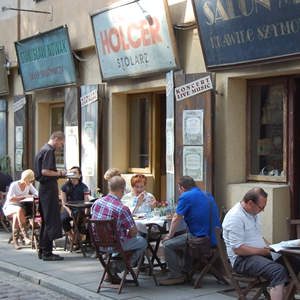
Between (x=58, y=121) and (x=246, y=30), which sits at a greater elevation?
(x=246, y=30)

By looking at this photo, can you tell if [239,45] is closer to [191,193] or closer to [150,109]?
[191,193]

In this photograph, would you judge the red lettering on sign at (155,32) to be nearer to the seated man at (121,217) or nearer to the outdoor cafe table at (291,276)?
the seated man at (121,217)

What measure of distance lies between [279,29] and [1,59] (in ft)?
28.1

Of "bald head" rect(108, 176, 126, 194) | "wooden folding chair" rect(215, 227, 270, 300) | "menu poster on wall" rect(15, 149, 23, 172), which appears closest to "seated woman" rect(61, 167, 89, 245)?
"bald head" rect(108, 176, 126, 194)

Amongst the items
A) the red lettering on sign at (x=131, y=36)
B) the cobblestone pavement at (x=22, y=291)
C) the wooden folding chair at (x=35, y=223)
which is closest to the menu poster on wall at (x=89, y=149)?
the red lettering on sign at (x=131, y=36)

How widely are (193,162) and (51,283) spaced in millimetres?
2658

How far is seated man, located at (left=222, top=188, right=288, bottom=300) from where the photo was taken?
5832 millimetres

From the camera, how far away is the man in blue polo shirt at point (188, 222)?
704cm

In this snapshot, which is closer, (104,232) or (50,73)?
(104,232)

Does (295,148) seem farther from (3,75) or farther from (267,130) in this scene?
(3,75)

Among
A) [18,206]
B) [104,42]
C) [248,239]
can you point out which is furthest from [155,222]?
[104,42]

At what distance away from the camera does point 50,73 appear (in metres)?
12.5

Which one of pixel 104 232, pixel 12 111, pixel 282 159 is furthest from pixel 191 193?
pixel 12 111

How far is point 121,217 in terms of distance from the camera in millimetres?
6992
